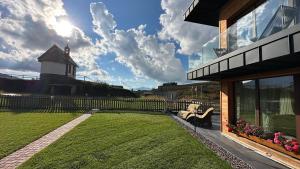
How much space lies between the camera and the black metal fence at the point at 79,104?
15219 mm

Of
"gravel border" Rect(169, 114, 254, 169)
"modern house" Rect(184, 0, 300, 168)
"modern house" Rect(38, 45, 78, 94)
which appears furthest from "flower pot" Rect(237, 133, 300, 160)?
"modern house" Rect(38, 45, 78, 94)

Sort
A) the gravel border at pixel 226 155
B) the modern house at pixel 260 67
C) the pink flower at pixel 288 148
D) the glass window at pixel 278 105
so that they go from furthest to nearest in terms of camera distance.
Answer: the glass window at pixel 278 105, the pink flower at pixel 288 148, the gravel border at pixel 226 155, the modern house at pixel 260 67

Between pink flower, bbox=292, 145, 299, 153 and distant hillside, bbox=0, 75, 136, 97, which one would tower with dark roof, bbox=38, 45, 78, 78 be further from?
pink flower, bbox=292, 145, 299, 153

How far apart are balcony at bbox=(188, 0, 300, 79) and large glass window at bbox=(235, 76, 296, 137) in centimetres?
150

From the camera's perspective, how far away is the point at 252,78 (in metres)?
6.80

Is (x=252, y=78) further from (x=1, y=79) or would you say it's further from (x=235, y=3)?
(x=1, y=79)

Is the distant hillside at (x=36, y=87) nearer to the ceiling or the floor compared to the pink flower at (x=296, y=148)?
nearer to the ceiling

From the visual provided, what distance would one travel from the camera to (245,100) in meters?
7.41

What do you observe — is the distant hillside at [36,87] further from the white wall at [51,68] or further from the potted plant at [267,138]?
the potted plant at [267,138]

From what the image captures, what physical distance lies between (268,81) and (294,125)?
5.08ft

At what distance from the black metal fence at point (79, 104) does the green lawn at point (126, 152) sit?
28.2 feet

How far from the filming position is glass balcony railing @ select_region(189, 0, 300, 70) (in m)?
4.34

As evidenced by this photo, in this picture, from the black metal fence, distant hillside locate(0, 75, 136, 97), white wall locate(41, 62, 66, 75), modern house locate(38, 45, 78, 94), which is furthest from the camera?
white wall locate(41, 62, 66, 75)

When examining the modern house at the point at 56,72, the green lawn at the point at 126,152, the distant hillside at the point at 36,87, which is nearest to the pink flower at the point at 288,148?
the green lawn at the point at 126,152
